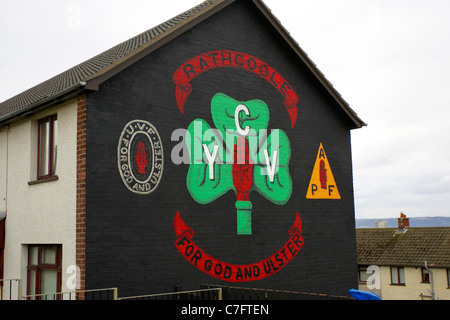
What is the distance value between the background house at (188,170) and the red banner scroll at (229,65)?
41mm

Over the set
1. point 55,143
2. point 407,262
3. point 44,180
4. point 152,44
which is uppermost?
point 152,44

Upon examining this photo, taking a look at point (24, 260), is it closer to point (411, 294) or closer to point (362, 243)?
point (411, 294)

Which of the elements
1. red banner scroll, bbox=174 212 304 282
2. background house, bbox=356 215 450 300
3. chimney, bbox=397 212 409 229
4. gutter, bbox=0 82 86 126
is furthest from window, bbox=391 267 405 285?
gutter, bbox=0 82 86 126

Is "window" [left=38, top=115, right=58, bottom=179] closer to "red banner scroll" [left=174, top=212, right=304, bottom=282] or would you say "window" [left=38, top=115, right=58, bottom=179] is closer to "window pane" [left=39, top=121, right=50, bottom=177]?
"window pane" [left=39, top=121, right=50, bottom=177]

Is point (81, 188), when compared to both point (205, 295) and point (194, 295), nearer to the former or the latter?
point (194, 295)

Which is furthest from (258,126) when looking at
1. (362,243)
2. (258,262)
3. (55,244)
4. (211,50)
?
(362,243)

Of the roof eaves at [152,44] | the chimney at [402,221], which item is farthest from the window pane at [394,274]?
the roof eaves at [152,44]

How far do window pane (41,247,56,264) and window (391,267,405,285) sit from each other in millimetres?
34249

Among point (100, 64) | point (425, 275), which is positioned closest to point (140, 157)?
point (100, 64)

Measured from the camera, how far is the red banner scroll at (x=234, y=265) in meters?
14.4

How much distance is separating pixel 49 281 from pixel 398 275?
34.4m

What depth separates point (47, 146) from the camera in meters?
14.9

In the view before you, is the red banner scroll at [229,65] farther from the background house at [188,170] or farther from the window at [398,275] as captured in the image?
the window at [398,275]

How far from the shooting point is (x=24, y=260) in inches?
599
